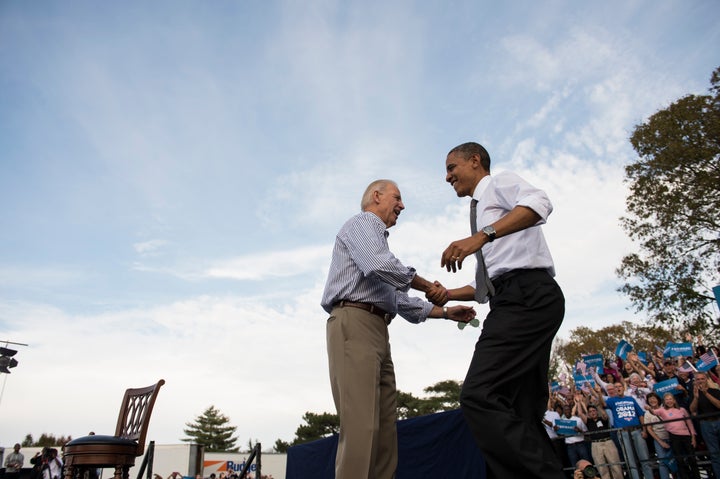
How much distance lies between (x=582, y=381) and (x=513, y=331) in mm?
8658

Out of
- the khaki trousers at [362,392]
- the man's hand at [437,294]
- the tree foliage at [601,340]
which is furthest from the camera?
the tree foliage at [601,340]

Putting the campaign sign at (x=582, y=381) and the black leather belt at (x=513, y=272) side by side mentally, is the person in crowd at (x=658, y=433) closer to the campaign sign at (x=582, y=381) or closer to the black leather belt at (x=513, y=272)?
the campaign sign at (x=582, y=381)

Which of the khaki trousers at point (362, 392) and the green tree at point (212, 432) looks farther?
the green tree at point (212, 432)

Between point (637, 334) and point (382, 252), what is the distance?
1363 inches

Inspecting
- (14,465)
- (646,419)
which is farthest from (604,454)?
(14,465)

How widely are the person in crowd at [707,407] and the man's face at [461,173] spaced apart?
5.27 m

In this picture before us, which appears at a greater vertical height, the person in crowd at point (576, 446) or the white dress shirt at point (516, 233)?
the white dress shirt at point (516, 233)

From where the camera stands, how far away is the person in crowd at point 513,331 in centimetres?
191

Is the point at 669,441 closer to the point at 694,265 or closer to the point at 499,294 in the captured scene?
the point at 499,294

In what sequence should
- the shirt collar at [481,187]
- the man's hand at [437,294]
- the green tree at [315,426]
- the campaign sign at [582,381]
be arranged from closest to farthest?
the shirt collar at [481,187]
the man's hand at [437,294]
the campaign sign at [582,381]
the green tree at [315,426]

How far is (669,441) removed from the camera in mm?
7098

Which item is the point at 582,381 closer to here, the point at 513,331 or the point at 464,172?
the point at 464,172

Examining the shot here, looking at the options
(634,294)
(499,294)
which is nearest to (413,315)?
(499,294)

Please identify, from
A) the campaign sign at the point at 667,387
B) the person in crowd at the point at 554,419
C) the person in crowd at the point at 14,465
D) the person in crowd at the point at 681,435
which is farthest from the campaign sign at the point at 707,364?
the person in crowd at the point at 14,465
